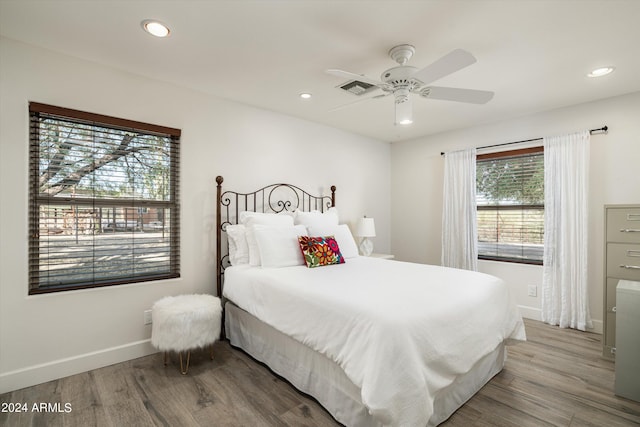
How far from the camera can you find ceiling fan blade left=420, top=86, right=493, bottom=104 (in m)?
2.29

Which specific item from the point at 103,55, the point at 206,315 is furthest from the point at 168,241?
the point at 103,55

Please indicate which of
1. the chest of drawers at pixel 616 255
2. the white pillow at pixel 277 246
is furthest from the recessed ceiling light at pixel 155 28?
the chest of drawers at pixel 616 255

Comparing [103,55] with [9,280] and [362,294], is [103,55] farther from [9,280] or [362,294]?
[362,294]

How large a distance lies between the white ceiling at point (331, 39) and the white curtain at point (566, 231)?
2.11 feet

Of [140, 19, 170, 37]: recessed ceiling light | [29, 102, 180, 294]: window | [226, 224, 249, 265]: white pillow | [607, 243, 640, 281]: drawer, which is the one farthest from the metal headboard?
[607, 243, 640, 281]: drawer

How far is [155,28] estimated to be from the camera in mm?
2088

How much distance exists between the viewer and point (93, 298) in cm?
258

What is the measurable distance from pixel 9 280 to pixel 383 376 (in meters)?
2.65

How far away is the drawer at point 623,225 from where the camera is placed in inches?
108

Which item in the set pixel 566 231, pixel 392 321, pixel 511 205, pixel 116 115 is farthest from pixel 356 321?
pixel 511 205

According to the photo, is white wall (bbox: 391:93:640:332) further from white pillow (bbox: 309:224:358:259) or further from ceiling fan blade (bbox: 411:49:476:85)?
ceiling fan blade (bbox: 411:49:476:85)

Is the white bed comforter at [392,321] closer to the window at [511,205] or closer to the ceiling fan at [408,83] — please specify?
the ceiling fan at [408,83]

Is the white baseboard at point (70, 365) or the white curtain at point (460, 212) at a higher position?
the white curtain at point (460, 212)

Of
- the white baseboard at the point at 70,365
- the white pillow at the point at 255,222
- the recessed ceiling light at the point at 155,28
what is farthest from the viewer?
the white pillow at the point at 255,222
